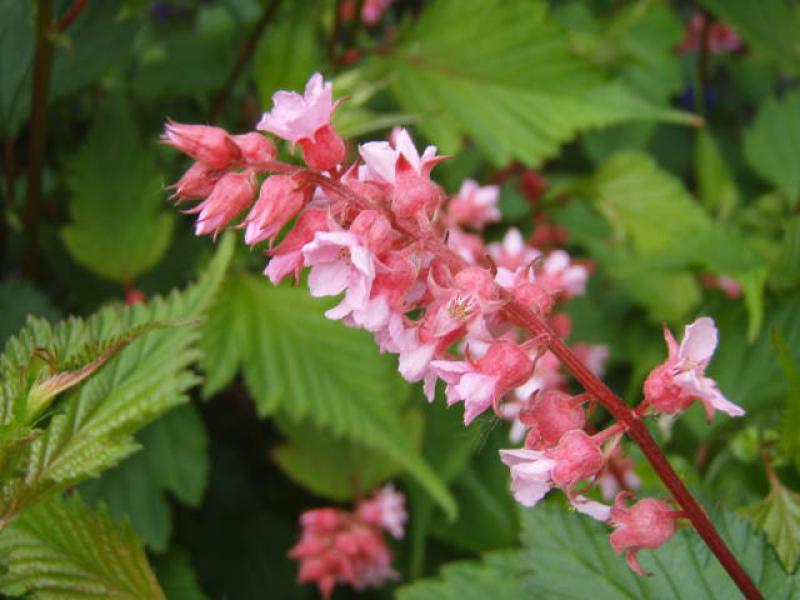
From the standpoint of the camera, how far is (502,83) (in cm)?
141

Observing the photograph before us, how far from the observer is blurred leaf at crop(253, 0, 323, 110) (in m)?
1.22

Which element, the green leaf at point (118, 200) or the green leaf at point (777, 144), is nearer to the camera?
the green leaf at point (118, 200)

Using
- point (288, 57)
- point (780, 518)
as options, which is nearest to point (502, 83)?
point (288, 57)

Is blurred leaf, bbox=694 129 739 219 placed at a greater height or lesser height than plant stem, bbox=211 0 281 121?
lesser

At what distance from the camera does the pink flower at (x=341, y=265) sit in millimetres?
534

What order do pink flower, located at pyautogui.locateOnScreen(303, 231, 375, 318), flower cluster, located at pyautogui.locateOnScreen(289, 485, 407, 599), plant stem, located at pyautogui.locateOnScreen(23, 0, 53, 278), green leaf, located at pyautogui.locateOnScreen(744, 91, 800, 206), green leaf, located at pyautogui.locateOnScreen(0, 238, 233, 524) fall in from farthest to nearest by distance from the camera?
green leaf, located at pyautogui.locateOnScreen(744, 91, 800, 206) → flower cluster, located at pyautogui.locateOnScreen(289, 485, 407, 599) → plant stem, located at pyautogui.locateOnScreen(23, 0, 53, 278) → green leaf, located at pyautogui.locateOnScreen(0, 238, 233, 524) → pink flower, located at pyautogui.locateOnScreen(303, 231, 375, 318)

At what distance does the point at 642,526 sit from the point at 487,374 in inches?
5.1

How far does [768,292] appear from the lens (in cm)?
126

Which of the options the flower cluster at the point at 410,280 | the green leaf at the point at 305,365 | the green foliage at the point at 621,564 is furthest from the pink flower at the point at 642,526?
the green leaf at the point at 305,365

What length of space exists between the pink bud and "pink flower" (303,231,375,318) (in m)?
0.05

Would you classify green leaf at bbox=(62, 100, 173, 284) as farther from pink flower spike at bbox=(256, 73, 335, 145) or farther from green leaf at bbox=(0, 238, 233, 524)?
pink flower spike at bbox=(256, 73, 335, 145)

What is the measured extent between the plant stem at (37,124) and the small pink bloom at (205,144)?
→ 1.85ft

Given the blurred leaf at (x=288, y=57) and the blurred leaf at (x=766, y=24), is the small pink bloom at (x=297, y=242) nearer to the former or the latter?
the blurred leaf at (x=288, y=57)

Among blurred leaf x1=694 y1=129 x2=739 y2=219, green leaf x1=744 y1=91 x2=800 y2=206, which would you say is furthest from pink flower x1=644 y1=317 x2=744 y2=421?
blurred leaf x1=694 y1=129 x2=739 y2=219
